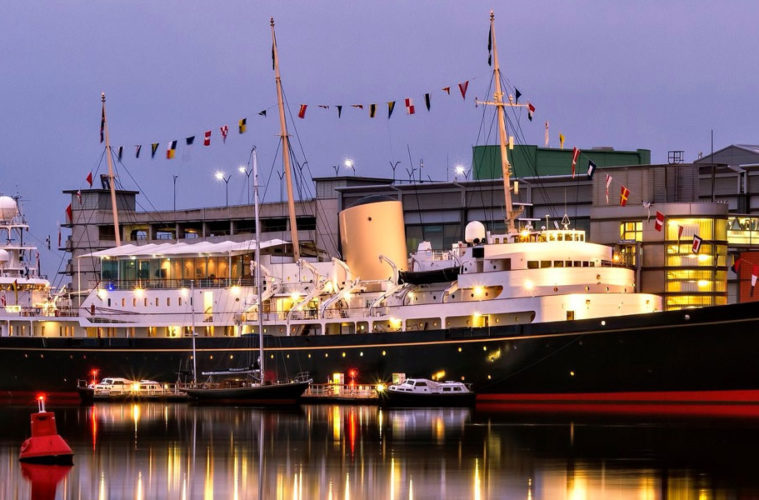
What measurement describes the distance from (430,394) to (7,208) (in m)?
26.6

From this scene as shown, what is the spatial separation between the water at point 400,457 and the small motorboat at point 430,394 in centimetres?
311

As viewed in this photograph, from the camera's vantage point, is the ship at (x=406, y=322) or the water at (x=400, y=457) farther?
the ship at (x=406, y=322)

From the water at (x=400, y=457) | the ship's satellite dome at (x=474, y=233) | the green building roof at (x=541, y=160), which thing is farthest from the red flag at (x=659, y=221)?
the green building roof at (x=541, y=160)

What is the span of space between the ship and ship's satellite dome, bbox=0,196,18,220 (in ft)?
16.2

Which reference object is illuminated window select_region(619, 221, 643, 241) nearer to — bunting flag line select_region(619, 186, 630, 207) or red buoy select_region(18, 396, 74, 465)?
bunting flag line select_region(619, 186, 630, 207)

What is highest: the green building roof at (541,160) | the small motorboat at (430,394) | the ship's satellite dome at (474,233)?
the green building roof at (541,160)

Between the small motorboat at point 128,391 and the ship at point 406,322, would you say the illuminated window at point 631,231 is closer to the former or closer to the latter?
the ship at point 406,322

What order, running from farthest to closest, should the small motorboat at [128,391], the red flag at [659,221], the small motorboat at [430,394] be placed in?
the small motorboat at [128,391] < the red flag at [659,221] < the small motorboat at [430,394]

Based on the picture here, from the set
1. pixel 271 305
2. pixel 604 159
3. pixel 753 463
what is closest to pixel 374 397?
pixel 271 305

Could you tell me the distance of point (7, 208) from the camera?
6631cm

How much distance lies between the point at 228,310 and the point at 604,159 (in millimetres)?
25065

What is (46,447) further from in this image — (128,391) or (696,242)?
(696,242)

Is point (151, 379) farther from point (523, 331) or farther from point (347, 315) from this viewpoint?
point (523, 331)

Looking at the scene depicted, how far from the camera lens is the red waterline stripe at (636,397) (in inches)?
1772
